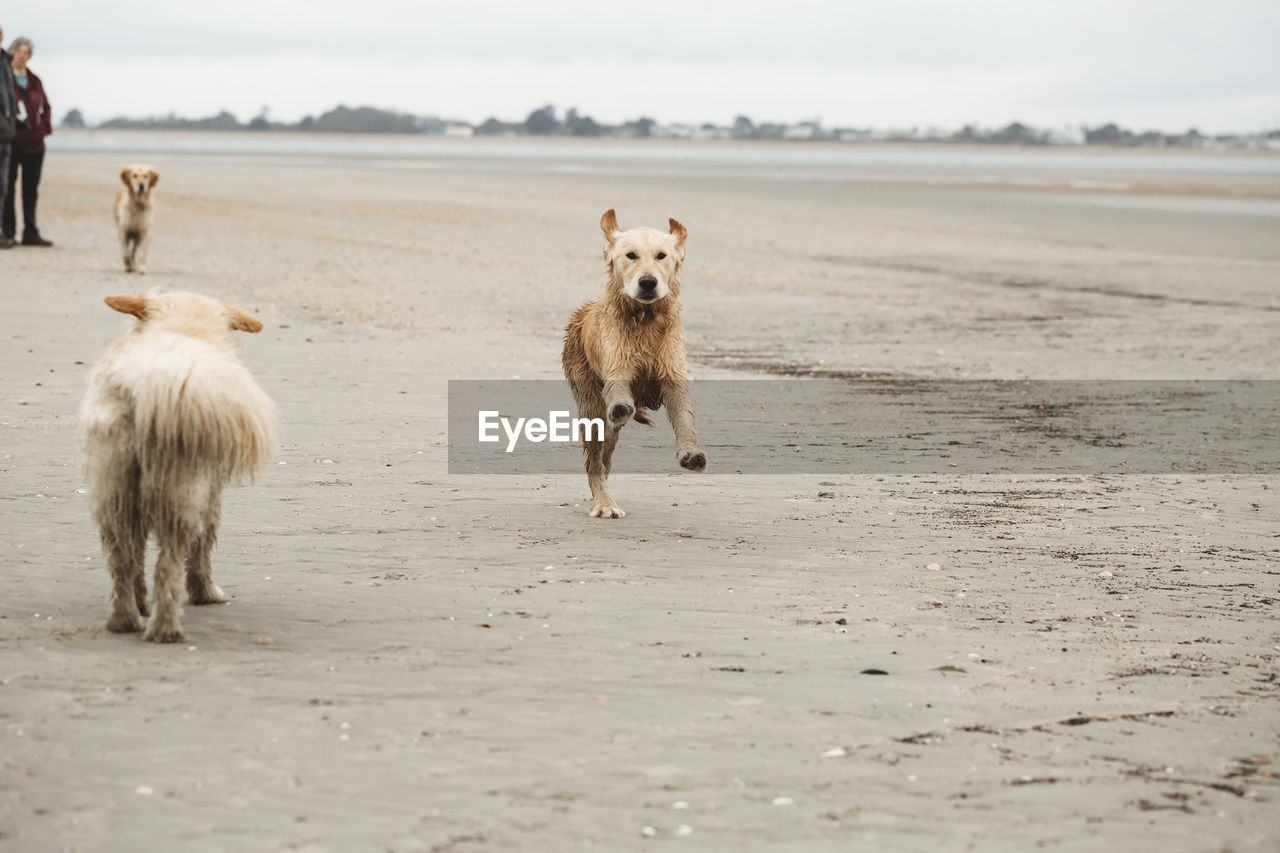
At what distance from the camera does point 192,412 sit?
5617 mm

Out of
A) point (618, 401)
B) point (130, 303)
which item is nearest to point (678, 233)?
point (618, 401)

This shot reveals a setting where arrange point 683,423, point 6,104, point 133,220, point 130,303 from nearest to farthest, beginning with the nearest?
point 130,303 → point 683,423 → point 133,220 → point 6,104

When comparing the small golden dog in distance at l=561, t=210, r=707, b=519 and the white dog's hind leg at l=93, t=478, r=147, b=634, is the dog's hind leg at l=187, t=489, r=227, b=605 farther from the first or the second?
the small golden dog in distance at l=561, t=210, r=707, b=519

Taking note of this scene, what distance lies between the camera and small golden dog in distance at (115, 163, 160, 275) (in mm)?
19141

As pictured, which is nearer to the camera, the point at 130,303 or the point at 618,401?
the point at 130,303

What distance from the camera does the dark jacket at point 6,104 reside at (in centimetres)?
1958

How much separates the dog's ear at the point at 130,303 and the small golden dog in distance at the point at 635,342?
8.23 feet

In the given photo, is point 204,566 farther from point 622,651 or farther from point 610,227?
point 610,227

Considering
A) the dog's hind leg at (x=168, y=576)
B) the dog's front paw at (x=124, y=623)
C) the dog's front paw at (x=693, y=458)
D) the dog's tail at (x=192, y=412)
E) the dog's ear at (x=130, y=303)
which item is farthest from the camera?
the dog's front paw at (x=693, y=458)

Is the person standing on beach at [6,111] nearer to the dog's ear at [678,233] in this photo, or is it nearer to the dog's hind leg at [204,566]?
the dog's ear at [678,233]

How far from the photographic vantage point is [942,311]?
19594mm

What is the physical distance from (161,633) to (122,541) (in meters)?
0.39

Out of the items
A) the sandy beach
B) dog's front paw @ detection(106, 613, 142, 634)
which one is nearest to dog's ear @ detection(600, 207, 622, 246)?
the sandy beach

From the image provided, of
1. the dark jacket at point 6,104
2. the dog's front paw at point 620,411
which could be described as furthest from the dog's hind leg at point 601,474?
the dark jacket at point 6,104
